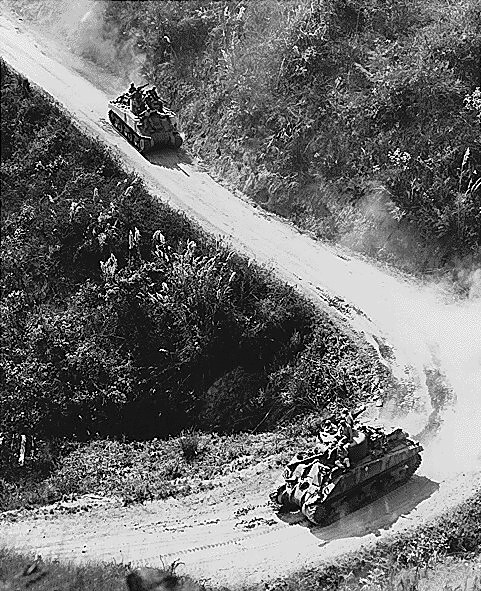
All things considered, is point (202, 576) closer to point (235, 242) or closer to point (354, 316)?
point (354, 316)

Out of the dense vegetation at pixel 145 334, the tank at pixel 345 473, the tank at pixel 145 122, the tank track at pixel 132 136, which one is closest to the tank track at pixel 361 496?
the tank at pixel 345 473

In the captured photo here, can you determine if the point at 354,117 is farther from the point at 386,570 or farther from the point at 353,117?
the point at 386,570

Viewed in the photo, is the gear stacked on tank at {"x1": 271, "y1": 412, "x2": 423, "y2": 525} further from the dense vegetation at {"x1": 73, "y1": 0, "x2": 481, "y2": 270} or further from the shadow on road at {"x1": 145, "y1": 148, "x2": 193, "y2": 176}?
the shadow on road at {"x1": 145, "y1": 148, "x2": 193, "y2": 176}

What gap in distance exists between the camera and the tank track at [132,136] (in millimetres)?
38031

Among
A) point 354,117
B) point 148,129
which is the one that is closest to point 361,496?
point 354,117

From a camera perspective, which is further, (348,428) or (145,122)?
(145,122)

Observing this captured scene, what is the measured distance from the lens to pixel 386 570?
59.2 feet

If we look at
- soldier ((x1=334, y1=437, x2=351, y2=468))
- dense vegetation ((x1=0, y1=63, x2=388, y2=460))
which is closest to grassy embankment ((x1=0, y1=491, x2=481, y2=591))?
soldier ((x1=334, y1=437, x2=351, y2=468))

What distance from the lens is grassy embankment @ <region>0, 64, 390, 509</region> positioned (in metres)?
24.2

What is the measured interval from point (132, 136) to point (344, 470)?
23.4 metres

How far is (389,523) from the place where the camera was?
19.5 metres

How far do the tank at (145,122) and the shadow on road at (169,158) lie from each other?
30cm

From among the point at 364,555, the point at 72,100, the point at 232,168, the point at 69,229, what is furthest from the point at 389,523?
the point at 72,100

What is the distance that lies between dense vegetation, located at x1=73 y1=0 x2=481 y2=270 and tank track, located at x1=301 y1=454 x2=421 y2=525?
11.5m
